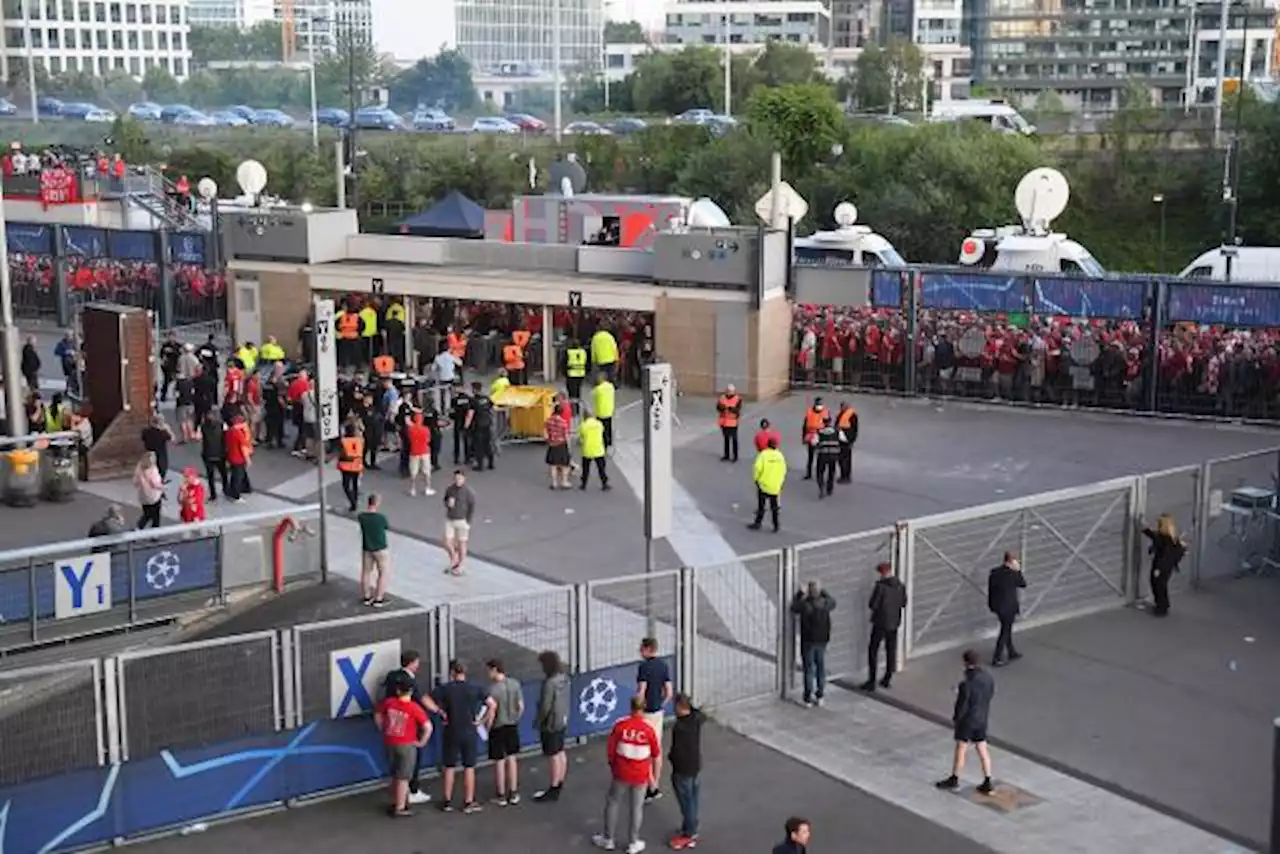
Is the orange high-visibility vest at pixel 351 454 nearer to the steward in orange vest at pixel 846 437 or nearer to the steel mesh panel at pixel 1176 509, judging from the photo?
the steward in orange vest at pixel 846 437

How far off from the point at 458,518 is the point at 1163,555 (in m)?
8.10

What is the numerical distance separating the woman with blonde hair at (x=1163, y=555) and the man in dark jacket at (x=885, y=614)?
3953 mm

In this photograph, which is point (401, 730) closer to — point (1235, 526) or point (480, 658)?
point (480, 658)

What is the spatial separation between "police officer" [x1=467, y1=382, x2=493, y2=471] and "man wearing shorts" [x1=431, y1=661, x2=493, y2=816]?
Result: 39.8ft

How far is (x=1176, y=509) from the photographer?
18641 mm

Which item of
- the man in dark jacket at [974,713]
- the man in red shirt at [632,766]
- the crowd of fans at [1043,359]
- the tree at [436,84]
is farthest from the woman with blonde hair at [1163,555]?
the tree at [436,84]

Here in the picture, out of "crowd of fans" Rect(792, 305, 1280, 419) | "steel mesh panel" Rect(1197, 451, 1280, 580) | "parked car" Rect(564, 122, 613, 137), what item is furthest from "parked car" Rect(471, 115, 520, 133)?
"steel mesh panel" Rect(1197, 451, 1280, 580)

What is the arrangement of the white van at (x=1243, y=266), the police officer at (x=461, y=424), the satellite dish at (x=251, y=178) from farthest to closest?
the satellite dish at (x=251, y=178) < the white van at (x=1243, y=266) < the police officer at (x=461, y=424)

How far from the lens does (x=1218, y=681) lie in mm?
15992

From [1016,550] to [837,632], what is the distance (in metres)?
2.58

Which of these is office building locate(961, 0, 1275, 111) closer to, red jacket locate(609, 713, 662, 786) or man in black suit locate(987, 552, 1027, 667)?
man in black suit locate(987, 552, 1027, 667)

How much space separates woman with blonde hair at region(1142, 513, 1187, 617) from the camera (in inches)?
699

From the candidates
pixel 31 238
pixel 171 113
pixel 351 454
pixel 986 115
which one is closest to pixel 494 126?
pixel 171 113

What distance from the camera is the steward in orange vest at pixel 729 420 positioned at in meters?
25.0
